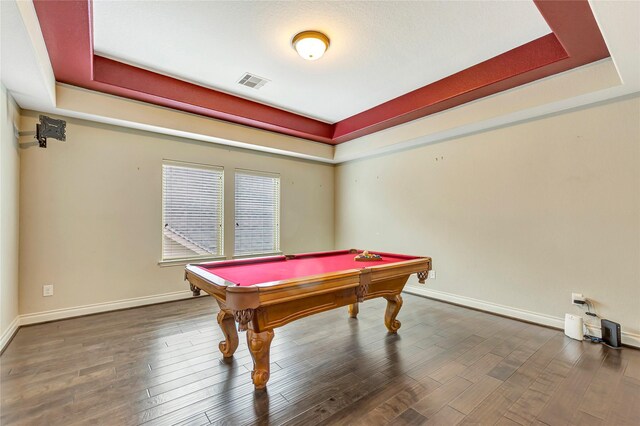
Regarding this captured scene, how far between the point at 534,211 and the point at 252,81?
372cm

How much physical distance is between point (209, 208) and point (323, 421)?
357 centimetres

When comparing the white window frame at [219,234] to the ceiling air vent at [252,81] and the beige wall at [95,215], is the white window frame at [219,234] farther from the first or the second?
the ceiling air vent at [252,81]

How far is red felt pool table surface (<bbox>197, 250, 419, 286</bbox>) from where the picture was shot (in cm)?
221

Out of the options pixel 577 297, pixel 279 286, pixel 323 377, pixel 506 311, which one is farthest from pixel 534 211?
pixel 279 286

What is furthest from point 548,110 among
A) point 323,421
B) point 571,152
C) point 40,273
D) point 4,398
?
point 40,273

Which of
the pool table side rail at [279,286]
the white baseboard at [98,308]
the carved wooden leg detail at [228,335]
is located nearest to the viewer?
the pool table side rail at [279,286]

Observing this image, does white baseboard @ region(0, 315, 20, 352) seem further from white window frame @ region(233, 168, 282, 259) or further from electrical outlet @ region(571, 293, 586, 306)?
electrical outlet @ region(571, 293, 586, 306)

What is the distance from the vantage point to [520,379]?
2.15m

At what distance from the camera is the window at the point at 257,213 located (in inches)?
191

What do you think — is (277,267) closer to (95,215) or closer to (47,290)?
(95,215)

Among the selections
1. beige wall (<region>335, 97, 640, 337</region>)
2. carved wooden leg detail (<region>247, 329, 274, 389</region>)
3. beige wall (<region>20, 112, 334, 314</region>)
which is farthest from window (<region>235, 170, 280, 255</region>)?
carved wooden leg detail (<region>247, 329, 274, 389</region>)

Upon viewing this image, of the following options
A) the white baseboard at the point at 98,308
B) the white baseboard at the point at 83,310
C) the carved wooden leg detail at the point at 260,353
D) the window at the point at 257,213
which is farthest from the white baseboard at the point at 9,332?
the window at the point at 257,213

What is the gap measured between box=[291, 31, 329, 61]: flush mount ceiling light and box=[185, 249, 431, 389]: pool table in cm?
200

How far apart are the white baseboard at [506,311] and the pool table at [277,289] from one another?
1477mm
